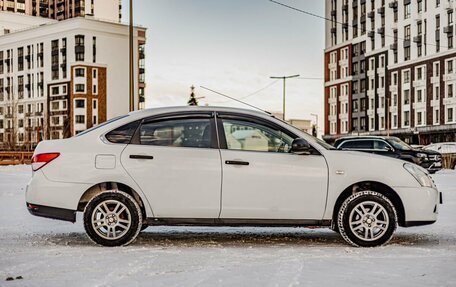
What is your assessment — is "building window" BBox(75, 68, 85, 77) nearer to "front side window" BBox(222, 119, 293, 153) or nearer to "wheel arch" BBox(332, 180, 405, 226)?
"front side window" BBox(222, 119, 293, 153)

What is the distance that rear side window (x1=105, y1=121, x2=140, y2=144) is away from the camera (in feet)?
25.3

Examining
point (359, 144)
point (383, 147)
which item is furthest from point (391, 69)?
point (359, 144)

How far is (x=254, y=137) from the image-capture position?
7.74 m

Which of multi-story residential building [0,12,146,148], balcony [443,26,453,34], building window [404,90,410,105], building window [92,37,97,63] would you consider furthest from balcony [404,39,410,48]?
building window [92,37,97,63]

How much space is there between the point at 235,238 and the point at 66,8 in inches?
6028

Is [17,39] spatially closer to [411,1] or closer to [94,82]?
[94,82]

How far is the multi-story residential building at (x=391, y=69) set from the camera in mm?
67562

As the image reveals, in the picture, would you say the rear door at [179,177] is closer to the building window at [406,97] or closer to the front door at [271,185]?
the front door at [271,185]

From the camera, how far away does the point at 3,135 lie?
11994cm

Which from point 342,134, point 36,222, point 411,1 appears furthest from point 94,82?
point 36,222

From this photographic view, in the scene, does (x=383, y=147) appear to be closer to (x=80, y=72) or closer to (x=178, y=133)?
(x=178, y=133)

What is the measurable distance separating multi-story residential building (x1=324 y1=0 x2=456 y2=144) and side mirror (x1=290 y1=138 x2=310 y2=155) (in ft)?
193

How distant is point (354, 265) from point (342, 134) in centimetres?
8381

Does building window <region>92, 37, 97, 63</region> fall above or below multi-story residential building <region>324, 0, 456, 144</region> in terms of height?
above
